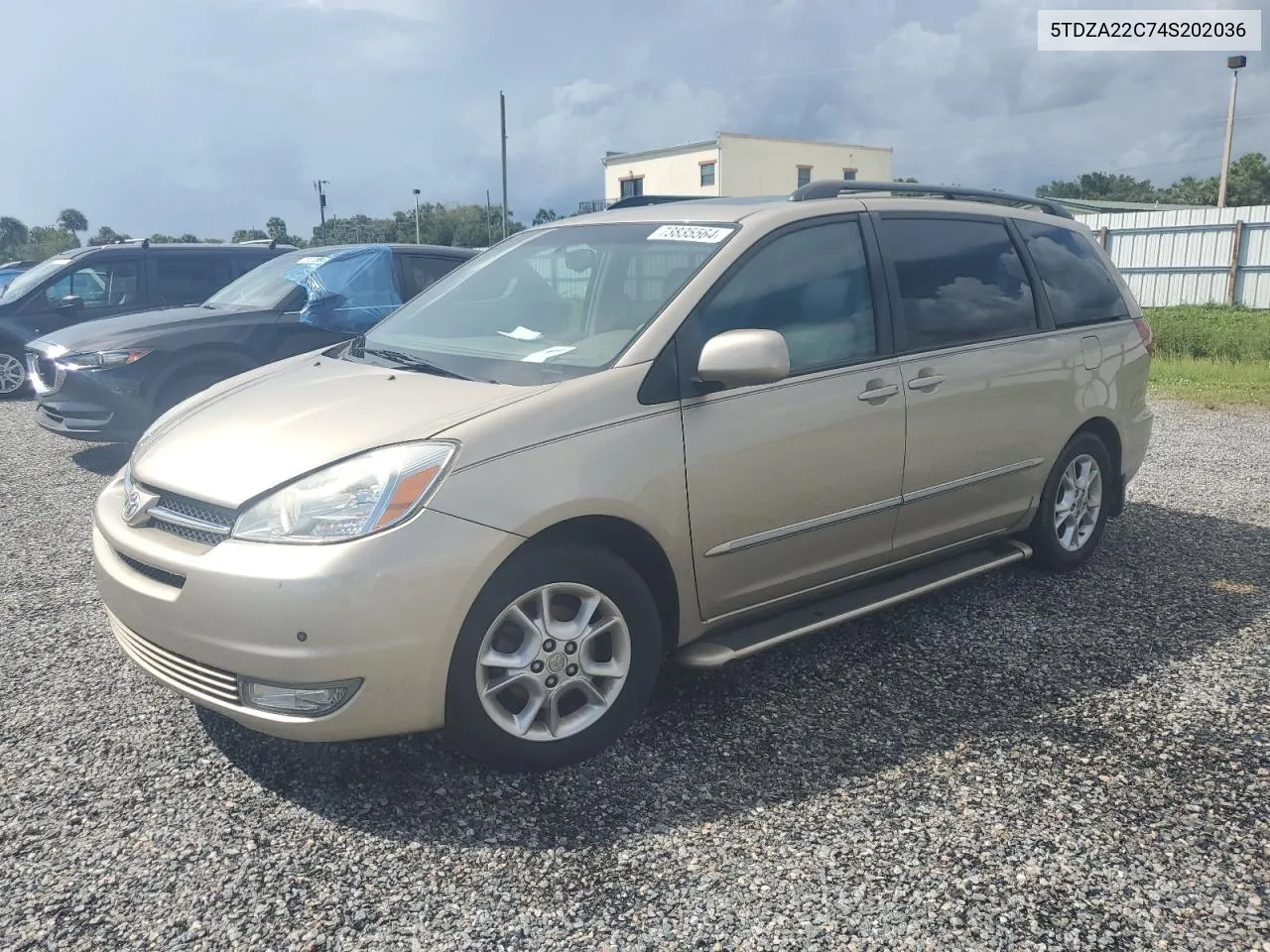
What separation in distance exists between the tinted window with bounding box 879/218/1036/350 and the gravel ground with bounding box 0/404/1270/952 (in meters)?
1.30

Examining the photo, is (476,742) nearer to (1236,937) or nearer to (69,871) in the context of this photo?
(69,871)

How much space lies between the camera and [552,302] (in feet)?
12.3

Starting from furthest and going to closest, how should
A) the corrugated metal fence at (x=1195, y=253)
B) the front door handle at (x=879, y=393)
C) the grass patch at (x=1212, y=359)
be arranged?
the corrugated metal fence at (x=1195, y=253), the grass patch at (x=1212, y=359), the front door handle at (x=879, y=393)

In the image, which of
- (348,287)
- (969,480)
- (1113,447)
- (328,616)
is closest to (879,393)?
(969,480)

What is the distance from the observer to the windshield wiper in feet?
11.0

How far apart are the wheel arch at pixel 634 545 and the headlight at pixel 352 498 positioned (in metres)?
0.35

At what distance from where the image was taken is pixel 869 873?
2.54 m

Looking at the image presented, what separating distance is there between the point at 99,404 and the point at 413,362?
4894mm

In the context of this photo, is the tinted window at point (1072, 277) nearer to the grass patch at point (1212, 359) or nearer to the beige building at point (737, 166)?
the grass patch at point (1212, 359)

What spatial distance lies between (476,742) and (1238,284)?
83.9 feet

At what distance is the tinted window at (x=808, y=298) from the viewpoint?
11.2ft

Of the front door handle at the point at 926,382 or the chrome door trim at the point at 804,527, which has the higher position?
the front door handle at the point at 926,382

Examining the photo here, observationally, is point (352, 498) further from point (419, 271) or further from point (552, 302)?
point (419, 271)

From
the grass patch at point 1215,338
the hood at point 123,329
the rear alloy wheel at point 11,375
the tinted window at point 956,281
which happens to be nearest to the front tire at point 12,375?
the rear alloy wheel at point 11,375
